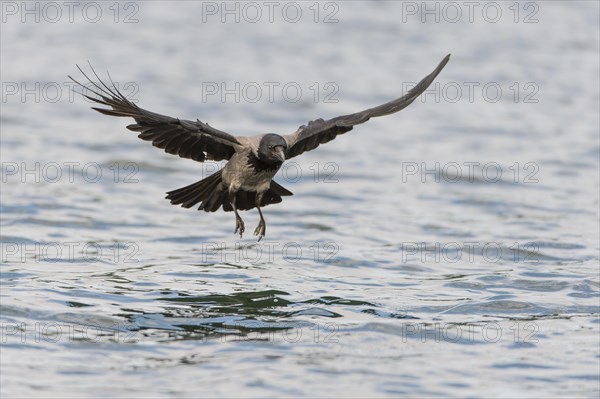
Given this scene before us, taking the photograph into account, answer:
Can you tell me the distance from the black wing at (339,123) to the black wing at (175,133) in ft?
1.82

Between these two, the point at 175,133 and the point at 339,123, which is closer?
Answer: the point at 175,133

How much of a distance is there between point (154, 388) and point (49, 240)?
4751 millimetres

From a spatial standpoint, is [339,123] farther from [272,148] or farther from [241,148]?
[241,148]

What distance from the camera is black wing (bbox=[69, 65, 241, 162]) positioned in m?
8.61

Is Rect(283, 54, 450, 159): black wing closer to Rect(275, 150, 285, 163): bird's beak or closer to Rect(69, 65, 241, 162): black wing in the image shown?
Rect(275, 150, 285, 163): bird's beak

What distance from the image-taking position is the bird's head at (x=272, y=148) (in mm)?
9578

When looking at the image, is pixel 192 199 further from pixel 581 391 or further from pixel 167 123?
pixel 581 391

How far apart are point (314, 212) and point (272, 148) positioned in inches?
183

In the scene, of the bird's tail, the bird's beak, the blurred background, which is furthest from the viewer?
the bird's tail

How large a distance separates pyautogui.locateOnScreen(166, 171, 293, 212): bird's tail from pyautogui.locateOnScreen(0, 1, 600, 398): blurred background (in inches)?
30.9

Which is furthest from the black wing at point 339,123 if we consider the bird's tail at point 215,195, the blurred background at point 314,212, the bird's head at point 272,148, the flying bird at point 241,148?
the blurred background at point 314,212

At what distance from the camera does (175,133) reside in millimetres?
9352

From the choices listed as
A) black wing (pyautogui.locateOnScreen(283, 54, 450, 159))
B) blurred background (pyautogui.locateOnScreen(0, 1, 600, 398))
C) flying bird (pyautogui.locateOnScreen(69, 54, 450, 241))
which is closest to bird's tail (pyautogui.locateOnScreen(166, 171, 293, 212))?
flying bird (pyautogui.locateOnScreen(69, 54, 450, 241))

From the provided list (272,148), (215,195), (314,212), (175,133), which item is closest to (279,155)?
(272,148)
